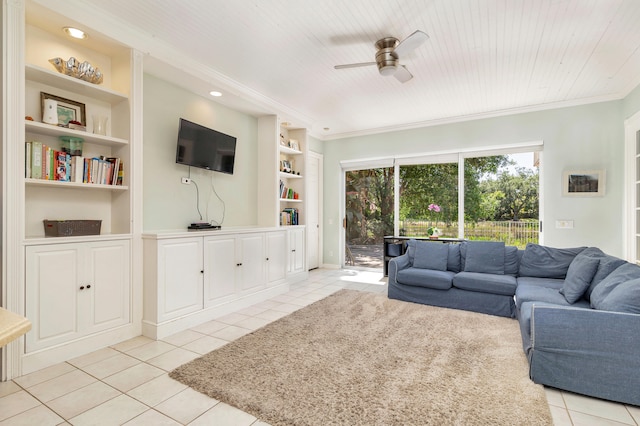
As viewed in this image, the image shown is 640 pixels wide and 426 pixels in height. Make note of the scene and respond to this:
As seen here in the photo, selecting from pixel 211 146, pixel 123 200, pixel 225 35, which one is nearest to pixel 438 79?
pixel 225 35

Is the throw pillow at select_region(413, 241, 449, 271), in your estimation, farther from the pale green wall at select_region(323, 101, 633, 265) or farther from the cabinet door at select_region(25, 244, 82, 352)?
the cabinet door at select_region(25, 244, 82, 352)

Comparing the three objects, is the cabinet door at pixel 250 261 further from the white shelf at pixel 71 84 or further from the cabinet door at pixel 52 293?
the white shelf at pixel 71 84

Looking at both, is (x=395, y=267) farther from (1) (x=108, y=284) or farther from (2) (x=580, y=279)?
(1) (x=108, y=284)

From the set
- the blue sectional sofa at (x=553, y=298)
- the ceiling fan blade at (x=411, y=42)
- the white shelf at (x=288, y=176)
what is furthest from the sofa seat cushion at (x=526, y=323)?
the white shelf at (x=288, y=176)

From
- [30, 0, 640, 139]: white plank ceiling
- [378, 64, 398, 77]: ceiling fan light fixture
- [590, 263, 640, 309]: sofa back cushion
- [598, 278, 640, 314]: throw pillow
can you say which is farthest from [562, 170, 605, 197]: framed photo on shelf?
[378, 64, 398, 77]: ceiling fan light fixture

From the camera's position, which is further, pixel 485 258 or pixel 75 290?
pixel 485 258

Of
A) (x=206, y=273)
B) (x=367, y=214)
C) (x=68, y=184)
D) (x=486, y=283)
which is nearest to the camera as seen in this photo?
(x=68, y=184)

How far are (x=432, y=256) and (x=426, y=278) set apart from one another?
0.48 metres

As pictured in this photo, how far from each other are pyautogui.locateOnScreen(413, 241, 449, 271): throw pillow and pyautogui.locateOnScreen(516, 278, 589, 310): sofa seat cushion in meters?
0.92

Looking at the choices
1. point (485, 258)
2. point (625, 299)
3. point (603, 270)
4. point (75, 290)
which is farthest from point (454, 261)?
point (75, 290)

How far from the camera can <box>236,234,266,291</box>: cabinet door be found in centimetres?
397

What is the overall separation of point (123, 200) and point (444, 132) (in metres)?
5.05

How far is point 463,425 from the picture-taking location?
1.71m

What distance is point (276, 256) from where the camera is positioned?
4.64 meters
